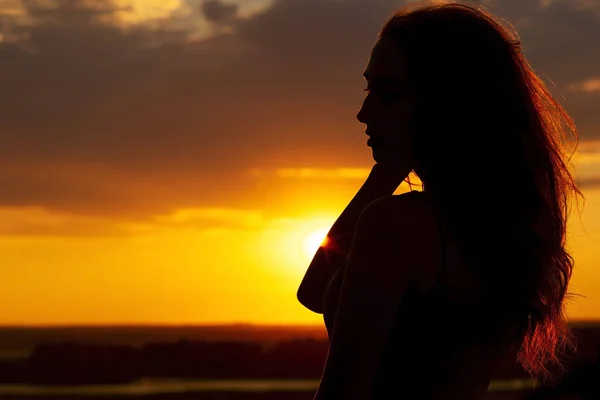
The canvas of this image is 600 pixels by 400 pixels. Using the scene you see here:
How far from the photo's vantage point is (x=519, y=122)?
2.61 metres

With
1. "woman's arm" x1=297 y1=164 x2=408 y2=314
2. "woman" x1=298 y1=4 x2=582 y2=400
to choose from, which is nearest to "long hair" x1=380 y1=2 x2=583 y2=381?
"woman" x1=298 y1=4 x2=582 y2=400

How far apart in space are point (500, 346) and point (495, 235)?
306 mm

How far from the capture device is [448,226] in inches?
90.2

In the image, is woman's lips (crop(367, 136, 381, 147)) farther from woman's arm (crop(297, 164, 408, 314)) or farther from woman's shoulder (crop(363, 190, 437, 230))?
woman's arm (crop(297, 164, 408, 314))

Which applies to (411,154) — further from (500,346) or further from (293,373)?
(293,373)

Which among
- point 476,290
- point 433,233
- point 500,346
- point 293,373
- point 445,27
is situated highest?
point 445,27

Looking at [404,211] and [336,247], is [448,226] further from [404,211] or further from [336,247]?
[336,247]

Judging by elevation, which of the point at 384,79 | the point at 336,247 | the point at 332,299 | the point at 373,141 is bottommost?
the point at 336,247

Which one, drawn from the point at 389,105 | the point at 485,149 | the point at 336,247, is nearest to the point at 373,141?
the point at 389,105

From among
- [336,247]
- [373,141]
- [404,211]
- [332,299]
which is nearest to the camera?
[404,211]

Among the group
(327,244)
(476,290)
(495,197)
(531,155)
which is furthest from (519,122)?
(327,244)

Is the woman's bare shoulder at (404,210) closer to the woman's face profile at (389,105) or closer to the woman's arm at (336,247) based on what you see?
the woman's face profile at (389,105)

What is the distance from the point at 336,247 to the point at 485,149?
1055 mm

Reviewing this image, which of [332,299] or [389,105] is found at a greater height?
[389,105]
